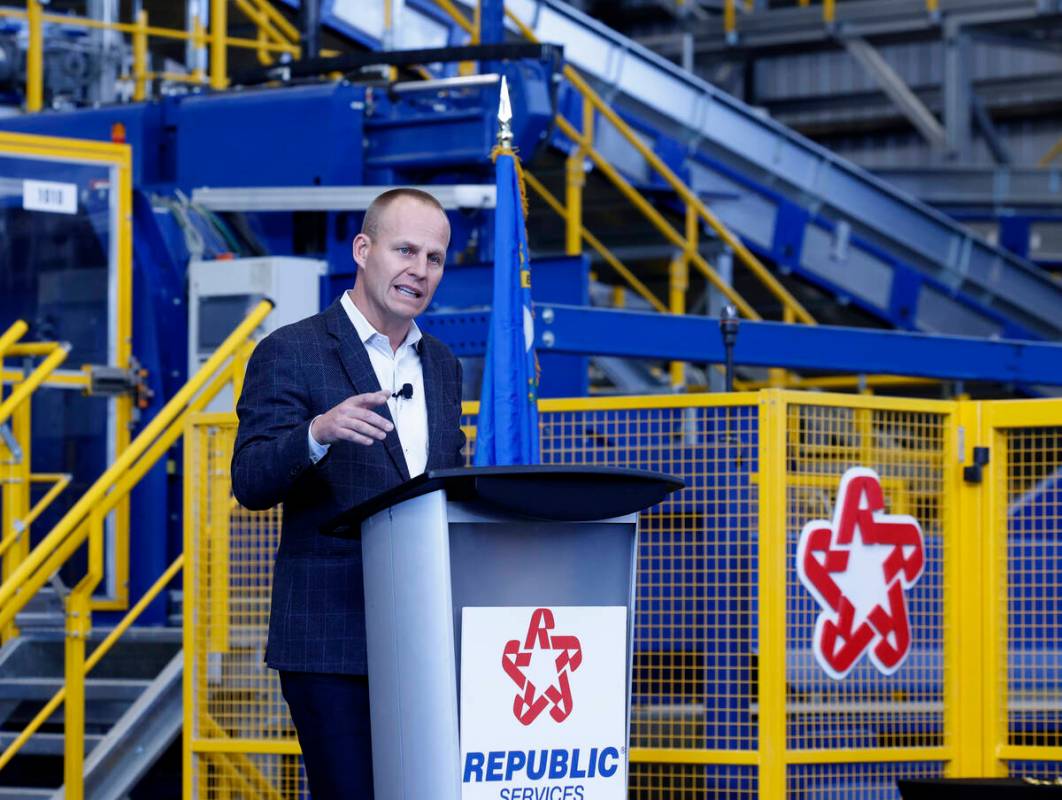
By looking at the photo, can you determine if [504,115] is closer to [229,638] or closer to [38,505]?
[229,638]

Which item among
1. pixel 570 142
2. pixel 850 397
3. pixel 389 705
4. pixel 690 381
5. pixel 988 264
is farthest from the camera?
pixel 988 264

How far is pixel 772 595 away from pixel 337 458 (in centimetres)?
191

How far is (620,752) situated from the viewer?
122 inches

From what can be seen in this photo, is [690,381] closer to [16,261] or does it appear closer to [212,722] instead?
[16,261]

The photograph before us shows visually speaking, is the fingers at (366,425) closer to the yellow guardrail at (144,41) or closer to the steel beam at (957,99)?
the yellow guardrail at (144,41)

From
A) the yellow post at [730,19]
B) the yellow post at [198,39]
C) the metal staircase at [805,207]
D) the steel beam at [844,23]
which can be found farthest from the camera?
the yellow post at [730,19]

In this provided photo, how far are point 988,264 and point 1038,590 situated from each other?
7.49 m

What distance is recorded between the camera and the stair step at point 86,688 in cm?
661

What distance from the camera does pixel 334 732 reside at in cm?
305

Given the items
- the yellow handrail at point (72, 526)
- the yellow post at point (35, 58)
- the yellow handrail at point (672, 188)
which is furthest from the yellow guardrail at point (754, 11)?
the yellow handrail at point (72, 526)

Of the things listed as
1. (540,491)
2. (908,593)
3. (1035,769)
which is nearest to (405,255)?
(540,491)

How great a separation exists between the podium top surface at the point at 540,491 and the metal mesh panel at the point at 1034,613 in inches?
85.4

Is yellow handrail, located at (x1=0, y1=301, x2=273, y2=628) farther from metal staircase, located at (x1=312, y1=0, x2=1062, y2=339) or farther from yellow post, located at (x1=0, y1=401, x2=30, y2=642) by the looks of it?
metal staircase, located at (x1=312, y1=0, x2=1062, y2=339)

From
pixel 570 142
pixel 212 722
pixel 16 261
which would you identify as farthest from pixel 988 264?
pixel 212 722
